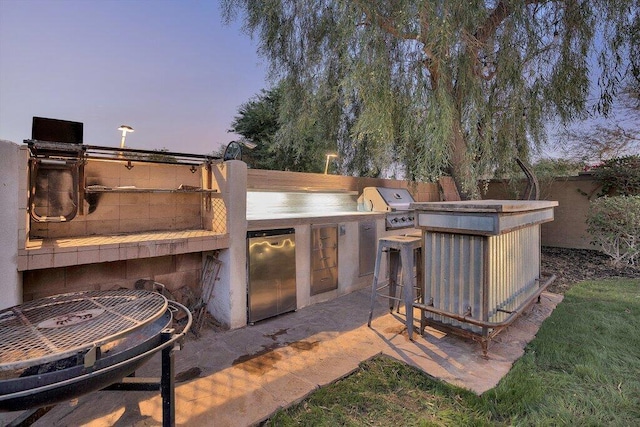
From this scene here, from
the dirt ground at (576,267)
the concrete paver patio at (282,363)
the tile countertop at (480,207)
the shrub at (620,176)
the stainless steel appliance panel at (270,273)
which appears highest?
the shrub at (620,176)

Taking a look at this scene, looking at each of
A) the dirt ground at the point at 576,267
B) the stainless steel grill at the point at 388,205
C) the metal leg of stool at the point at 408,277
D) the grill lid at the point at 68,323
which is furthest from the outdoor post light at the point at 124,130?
the dirt ground at the point at 576,267

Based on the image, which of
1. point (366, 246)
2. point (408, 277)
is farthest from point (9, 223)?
point (366, 246)

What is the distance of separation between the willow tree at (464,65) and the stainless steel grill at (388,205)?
1.91 ft

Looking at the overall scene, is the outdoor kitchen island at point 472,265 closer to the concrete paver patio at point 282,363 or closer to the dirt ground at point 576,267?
the concrete paver patio at point 282,363

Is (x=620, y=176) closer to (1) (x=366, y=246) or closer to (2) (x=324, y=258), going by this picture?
(1) (x=366, y=246)

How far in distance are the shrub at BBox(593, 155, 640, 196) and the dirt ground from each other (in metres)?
1.51

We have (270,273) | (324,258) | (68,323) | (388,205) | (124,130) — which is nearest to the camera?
(68,323)

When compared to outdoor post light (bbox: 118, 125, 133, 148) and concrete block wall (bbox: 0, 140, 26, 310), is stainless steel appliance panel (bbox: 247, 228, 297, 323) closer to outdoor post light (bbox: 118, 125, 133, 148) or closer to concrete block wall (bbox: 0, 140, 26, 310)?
outdoor post light (bbox: 118, 125, 133, 148)

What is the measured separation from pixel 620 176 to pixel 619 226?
1945 millimetres

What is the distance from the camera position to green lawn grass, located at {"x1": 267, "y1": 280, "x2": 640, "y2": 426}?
1.92m

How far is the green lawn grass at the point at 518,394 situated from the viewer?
6.28 feet

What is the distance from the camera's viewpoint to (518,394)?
83.7 inches

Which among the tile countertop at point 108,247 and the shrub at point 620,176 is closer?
the tile countertop at point 108,247

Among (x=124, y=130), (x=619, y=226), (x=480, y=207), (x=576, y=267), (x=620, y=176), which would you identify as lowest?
(x=576, y=267)
